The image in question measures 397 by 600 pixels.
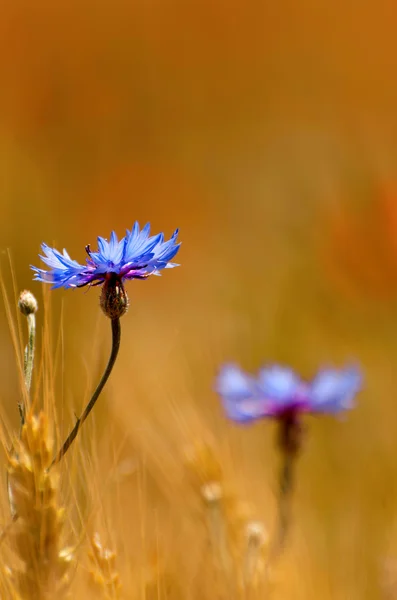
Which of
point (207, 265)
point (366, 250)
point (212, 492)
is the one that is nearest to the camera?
point (212, 492)

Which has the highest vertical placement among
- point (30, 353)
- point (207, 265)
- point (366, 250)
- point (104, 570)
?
point (207, 265)

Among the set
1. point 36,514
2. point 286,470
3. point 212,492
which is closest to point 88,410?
point 36,514

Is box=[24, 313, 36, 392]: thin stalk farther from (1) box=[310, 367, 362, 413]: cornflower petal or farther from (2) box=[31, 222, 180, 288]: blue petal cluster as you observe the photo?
(1) box=[310, 367, 362, 413]: cornflower petal

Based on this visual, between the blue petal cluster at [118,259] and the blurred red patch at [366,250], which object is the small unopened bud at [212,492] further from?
the blurred red patch at [366,250]

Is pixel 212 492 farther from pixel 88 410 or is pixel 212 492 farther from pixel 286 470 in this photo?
pixel 88 410

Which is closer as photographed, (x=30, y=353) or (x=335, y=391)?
(x=30, y=353)

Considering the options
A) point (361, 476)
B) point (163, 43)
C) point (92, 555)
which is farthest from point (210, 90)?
point (92, 555)

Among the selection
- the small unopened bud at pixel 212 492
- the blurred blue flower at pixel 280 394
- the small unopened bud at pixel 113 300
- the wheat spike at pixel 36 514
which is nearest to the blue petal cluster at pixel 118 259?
the small unopened bud at pixel 113 300

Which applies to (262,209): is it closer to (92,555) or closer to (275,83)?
(275,83)

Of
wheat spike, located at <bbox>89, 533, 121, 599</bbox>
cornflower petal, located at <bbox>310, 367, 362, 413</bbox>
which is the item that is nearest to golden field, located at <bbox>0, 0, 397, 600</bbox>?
wheat spike, located at <bbox>89, 533, 121, 599</bbox>
